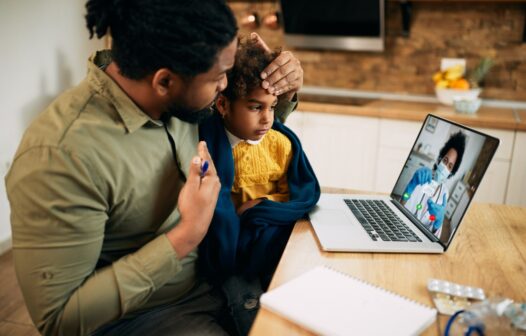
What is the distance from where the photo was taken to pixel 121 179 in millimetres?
1000

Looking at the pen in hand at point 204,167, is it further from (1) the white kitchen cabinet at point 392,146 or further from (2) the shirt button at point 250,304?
(1) the white kitchen cabinet at point 392,146

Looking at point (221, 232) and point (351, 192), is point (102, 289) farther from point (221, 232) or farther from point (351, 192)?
point (351, 192)

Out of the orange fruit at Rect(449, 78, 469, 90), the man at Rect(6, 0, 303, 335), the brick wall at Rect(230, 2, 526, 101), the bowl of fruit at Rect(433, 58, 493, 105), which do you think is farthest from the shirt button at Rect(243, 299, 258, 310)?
the brick wall at Rect(230, 2, 526, 101)

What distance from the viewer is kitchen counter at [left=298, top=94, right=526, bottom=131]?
2.74 metres

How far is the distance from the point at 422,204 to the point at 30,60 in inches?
99.7

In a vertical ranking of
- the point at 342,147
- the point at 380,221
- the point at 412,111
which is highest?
the point at 380,221

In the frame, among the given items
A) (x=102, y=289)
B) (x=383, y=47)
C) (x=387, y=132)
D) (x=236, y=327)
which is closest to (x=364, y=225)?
(x=236, y=327)

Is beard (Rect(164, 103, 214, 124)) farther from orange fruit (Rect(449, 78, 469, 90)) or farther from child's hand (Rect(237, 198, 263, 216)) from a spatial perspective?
orange fruit (Rect(449, 78, 469, 90))

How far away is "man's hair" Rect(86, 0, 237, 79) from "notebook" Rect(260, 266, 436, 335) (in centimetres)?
49

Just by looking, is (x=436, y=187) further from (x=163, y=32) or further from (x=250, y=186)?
(x=163, y=32)

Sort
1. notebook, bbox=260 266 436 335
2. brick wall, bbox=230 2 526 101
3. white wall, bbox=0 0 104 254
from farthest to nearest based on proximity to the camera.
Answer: brick wall, bbox=230 2 526 101 → white wall, bbox=0 0 104 254 → notebook, bbox=260 266 436 335

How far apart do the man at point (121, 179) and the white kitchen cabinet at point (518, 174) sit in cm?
226

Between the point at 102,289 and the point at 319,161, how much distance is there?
2.35 m

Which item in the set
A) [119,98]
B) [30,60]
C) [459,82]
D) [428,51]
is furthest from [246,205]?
[428,51]
